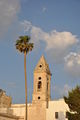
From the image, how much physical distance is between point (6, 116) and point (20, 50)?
19.3 meters

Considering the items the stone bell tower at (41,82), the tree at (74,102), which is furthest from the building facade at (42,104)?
the tree at (74,102)

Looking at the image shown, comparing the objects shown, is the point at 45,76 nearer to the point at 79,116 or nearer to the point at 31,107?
the point at 31,107

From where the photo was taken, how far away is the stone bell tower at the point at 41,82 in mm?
77312

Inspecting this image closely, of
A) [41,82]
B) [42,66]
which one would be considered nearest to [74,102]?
[41,82]

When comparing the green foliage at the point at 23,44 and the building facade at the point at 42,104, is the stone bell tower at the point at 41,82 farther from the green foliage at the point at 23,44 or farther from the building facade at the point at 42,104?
the green foliage at the point at 23,44

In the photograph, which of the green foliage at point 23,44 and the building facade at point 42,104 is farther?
the building facade at point 42,104

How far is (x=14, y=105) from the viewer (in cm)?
8088

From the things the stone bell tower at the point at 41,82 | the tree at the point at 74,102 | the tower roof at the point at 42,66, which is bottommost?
the tree at the point at 74,102

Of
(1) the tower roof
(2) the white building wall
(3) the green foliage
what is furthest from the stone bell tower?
(3) the green foliage

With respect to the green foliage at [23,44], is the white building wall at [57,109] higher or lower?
lower

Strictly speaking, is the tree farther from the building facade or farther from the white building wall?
the white building wall

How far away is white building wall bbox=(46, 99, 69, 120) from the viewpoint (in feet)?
238

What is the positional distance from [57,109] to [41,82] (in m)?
8.46

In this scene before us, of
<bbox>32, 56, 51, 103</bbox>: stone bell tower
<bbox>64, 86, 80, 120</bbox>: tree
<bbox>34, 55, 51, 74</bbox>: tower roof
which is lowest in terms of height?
<bbox>64, 86, 80, 120</bbox>: tree
